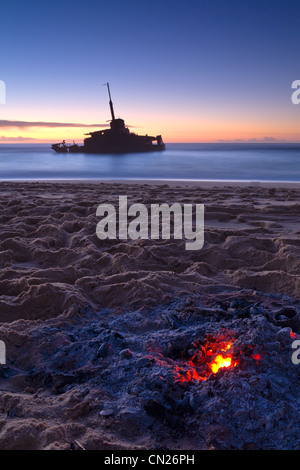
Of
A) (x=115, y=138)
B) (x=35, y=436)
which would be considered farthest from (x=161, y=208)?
(x=115, y=138)

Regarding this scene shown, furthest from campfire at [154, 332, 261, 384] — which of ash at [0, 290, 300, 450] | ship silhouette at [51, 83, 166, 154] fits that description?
ship silhouette at [51, 83, 166, 154]

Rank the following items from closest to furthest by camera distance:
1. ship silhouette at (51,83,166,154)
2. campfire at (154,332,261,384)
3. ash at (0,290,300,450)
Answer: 1. ash at (0,290,300,450)
2. campfire at (154,332,261,384)
3. ship silhouette at (51,83,166,154)

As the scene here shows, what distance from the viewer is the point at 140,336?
236cm

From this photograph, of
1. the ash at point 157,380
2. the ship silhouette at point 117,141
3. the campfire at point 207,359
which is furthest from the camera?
the ship silhouette at point 117,141

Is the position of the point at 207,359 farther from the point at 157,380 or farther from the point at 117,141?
the point at 117,141

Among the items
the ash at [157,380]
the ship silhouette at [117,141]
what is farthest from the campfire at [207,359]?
the ship silhouette at [117,141]

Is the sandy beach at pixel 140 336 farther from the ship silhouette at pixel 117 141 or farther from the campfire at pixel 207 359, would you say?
the ship silhouette at pixel 117 141

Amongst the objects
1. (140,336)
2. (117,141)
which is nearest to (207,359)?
(140,336)

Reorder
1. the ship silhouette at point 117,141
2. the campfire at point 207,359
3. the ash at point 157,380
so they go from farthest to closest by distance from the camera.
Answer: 1. the ship silhouette at point 117,141
2. the campfire at point 207,359
3. the ash at point 157,380

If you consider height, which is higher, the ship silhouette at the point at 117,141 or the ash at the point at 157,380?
the ship silhouette at the point at 117,141

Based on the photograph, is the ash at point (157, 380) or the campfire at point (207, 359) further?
the campfire at point (207, 359)

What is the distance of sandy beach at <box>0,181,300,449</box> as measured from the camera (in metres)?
1.62

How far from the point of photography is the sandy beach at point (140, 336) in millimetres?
1616

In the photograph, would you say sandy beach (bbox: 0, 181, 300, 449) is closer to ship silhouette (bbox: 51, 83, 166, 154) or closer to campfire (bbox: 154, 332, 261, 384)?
campfire (bbox: 154, 332, 261, 384)
